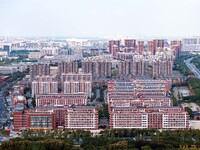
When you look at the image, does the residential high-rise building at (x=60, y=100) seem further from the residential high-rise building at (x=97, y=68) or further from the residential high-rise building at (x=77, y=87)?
the residential high-rise building at (x=97, y=68)

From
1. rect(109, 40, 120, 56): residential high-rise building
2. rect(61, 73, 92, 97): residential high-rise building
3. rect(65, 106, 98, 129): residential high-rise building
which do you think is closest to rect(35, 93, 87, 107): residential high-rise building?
rect(61, 73, 92, 97): residential high-rise building

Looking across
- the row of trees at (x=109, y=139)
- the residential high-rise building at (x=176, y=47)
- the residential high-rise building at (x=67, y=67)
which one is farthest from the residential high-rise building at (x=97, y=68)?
the row of trees at (x=109, y=139)

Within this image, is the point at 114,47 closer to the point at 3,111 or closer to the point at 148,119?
the point at 3,111

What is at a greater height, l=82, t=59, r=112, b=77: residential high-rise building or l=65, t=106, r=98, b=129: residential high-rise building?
l=82, t=59, r=112, b=77: residential high-rise building

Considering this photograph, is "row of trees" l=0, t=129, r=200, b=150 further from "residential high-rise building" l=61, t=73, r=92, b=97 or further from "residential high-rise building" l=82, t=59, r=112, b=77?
"residential high-rise building" l=82, t=59, r=112, b=77

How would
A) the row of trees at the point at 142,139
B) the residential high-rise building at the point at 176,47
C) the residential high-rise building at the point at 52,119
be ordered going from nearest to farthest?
the row of trees at the point at 142,139 < the residential high-rise building at the point at 52,119 < the residential high-rise building at the point at 176,47

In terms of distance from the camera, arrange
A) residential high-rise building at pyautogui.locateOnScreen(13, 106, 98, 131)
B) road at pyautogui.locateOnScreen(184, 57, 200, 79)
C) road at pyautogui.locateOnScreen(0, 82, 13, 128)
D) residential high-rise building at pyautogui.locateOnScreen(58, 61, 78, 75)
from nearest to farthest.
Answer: residential high-rise building at pyautogui.locateOnScreen(13, 106, 98, 131) < road at pyautogui.locateOnScreen(0, 82, 13, 128) < residential high-rise building at pyautogui.locateOnScreen(58, 61, 78, 75) < road at pyautogui.locateOnScreen(184, 57, 200, 79)

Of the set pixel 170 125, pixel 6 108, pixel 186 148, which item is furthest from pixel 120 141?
pixel 6 108

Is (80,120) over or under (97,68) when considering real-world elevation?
under

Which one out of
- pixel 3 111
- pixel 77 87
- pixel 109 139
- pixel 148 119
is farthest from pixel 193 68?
pixel 109 139

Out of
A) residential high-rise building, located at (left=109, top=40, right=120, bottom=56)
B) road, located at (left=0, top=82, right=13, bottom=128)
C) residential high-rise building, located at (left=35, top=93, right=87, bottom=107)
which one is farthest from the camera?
residential high-rise building, located at (left=109, top=40, right=120, bottom=56)

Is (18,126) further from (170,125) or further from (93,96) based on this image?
(93,96)

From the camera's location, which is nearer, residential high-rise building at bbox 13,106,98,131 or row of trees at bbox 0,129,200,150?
row of trees at bbox 0,129,200,150
